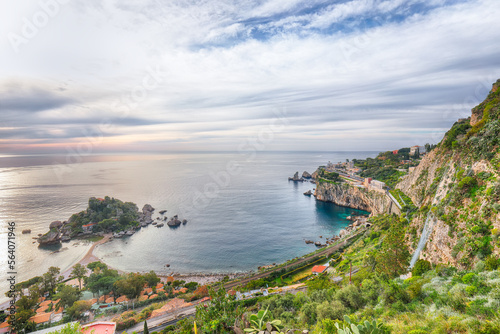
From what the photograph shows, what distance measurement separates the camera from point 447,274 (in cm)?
1161

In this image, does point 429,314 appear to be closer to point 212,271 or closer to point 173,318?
point 173,318

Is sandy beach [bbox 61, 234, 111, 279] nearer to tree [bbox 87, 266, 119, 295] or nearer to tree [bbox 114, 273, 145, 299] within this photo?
tree [bbox 87, 266, 119, 295]

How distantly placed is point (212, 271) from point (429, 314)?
30.8m

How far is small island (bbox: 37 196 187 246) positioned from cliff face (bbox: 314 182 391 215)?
4402 cm

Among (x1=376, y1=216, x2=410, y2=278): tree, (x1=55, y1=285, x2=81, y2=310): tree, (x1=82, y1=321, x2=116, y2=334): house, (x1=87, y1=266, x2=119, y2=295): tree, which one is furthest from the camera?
(x1=87, y1=266, x2=119, y2=295): tree

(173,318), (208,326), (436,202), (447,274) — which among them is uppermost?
(436,202)

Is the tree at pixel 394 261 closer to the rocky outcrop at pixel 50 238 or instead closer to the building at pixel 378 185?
the building at pixel 378 185

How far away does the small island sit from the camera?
1774 inches

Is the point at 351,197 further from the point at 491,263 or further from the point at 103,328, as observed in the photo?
the point at 103,328

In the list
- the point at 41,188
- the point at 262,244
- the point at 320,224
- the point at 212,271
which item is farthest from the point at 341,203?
the point at 41,188

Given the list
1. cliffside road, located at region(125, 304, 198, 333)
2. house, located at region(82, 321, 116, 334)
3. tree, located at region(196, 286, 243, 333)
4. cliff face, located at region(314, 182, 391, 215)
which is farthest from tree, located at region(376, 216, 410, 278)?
cliff face, located at region(314, 182, 391, 215)

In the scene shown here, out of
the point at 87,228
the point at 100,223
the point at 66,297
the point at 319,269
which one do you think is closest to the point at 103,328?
the point at 66,297

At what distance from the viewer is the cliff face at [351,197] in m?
48.3

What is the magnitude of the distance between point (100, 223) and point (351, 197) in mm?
62252
